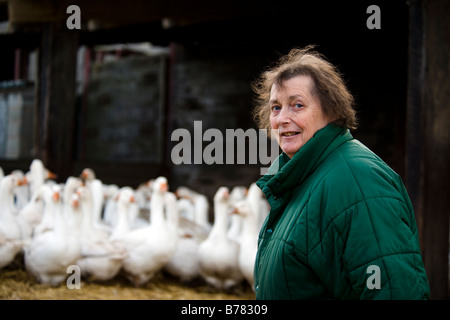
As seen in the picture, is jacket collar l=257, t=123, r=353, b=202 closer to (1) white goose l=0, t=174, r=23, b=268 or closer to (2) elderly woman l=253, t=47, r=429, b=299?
(2) elderly woman l=253, t=47, r=429, b=299

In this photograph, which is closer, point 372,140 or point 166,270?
point 166,270

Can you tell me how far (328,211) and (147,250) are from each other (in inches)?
161

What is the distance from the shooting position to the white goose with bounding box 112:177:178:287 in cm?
543

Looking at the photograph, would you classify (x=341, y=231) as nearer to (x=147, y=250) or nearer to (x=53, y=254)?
(x=53, y=254)

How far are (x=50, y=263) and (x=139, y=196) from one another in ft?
11.5

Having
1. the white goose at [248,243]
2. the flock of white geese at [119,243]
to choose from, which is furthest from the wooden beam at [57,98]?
the white goose at [248,243]

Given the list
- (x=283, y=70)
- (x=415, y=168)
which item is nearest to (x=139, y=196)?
(x=415, y=168)

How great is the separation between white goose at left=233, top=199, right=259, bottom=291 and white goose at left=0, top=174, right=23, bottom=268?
229cm

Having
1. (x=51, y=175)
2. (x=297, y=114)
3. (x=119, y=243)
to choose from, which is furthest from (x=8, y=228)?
(x=297, y=114)

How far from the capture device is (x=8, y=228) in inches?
223

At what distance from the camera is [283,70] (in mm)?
1990

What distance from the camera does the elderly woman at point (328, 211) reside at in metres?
1.51
